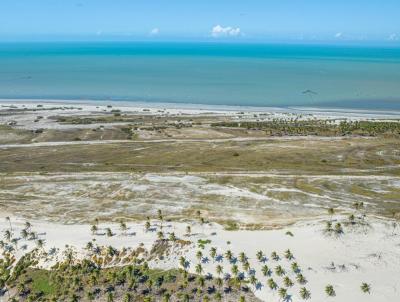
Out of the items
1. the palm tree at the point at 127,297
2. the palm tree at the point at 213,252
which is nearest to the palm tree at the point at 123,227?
the palm tree at the point at 213,252

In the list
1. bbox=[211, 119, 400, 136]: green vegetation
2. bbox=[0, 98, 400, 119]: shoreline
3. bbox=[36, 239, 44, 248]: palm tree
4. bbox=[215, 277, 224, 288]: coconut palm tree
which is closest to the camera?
bbox=[215, 277, 224, 288]: coconut palm tree

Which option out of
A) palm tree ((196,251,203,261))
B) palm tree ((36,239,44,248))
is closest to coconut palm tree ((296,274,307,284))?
palm tree ((196,251,203,261))

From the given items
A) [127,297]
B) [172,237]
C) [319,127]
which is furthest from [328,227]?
[319,127]

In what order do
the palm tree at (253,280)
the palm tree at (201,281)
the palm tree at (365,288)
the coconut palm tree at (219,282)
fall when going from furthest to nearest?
1. the palm tree at (253,280)
2. the palm tree at (201,281)
3. the coconut palm tree at (219,282)
4. the palm tree at (365,288)

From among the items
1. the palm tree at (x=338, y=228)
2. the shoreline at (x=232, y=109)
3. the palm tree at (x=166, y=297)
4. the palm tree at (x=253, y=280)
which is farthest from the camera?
the shoreline at (x=232, y=109)

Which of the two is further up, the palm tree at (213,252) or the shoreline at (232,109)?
the shoreline at (232,109)

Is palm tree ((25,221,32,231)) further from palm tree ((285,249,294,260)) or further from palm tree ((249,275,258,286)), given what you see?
palm tree ((285,249,294,260))

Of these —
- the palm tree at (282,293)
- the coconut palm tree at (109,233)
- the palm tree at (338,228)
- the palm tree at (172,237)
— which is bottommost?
the palm tree at (282,293)

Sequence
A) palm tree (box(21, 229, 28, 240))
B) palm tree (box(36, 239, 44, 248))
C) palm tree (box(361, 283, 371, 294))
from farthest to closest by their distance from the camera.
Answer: palm tree (box(21, 229, 28, 240))
palm tree (box(36, 239, 44, 248))
palm tree (box(361, 283, 371, 294))

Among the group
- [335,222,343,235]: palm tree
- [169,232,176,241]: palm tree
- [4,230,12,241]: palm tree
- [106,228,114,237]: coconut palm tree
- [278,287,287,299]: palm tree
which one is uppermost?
[335,222,343,235]: palm tree

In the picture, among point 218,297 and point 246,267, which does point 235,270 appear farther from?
point 218,297

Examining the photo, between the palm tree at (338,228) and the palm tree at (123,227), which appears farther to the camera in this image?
the palm tree at (123,227)

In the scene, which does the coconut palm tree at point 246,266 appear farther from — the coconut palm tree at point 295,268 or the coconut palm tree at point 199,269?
the coconut palm tree at point 295,268

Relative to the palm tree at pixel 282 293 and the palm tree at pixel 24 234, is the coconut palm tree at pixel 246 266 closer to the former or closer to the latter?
the palm tree at pixel 282 293
